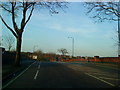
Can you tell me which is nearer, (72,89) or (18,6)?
(72,89)

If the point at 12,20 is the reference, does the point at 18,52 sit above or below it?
below

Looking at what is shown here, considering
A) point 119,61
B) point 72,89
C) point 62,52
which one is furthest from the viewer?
point 62,52

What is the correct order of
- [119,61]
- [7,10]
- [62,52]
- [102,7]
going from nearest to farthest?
[102,7]
[7,10]
[119,61]
[62,52]

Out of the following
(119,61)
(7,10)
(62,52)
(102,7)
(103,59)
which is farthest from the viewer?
(62,52)

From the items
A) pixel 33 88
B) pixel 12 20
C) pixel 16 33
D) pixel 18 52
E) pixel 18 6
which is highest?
pixel 18 6

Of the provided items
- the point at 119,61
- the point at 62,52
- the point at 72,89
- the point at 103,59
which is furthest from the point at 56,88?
the point at 62,52

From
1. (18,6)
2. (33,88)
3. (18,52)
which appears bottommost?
(33,88)

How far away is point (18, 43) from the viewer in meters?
26.0

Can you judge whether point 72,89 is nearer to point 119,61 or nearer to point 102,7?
point 102,7

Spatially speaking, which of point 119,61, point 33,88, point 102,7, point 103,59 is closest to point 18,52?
point 102,7

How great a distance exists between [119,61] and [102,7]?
21.2m

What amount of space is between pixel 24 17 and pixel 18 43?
3646 mm

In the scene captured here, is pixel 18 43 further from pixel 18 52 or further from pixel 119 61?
pixel 119 61

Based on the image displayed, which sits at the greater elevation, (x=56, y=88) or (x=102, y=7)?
(x=102, y=7)
